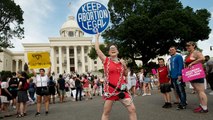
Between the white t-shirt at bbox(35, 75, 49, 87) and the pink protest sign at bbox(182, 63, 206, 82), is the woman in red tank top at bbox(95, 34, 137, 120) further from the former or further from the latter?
the white t-shirt at bbox(35, 75, 49, 87)

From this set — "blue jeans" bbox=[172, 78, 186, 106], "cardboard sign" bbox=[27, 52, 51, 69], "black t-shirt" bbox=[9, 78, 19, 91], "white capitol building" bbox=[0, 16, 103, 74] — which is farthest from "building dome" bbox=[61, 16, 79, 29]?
"blue jeans" bbox=[172, 78, 186, 106]

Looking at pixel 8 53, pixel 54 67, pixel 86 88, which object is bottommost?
pixel 86 88

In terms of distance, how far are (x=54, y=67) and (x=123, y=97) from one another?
8610cm

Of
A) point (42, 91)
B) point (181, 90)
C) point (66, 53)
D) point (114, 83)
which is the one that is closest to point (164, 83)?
point (181, 90)

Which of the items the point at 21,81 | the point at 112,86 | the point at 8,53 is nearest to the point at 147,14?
the point at 21,81

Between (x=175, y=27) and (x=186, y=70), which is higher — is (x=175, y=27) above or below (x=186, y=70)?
above

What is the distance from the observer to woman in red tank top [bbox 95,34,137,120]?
16.8 ft

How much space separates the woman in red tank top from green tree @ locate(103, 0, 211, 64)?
109 feet

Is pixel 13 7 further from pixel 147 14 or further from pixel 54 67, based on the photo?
pixel 54 67

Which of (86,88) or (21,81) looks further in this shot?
(86,88)

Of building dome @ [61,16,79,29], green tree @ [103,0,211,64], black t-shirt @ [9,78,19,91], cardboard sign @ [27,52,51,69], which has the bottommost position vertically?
black t-shirt @ [9,78,19,91]

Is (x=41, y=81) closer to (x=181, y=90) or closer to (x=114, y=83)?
(x=181, y=90)

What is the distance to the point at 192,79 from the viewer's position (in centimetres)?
805

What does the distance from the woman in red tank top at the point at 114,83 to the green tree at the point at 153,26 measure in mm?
33209
